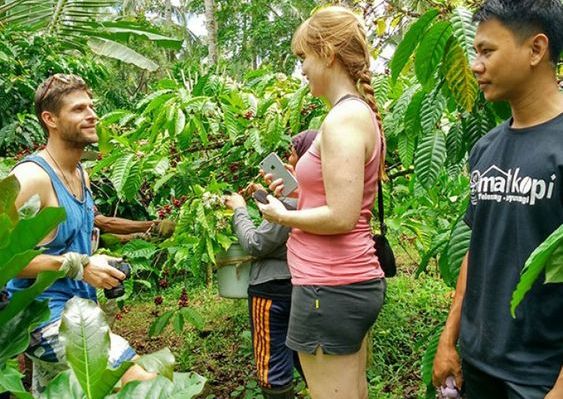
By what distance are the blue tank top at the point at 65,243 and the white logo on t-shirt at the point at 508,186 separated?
1.25 meters

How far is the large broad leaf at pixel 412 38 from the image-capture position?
4.84 feet

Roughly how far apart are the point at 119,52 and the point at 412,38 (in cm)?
1019

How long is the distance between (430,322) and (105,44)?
889 centimetres

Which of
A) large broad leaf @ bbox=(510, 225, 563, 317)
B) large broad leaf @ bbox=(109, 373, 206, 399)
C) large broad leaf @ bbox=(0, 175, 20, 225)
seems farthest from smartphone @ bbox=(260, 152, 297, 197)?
large broad leaf @ bbox=(510, 225, 563, 317)

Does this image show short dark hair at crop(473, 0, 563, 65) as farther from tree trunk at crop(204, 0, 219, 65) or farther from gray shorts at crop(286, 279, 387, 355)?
tree trunk at crop(204, 0, 219, 65)

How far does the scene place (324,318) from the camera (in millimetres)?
1641

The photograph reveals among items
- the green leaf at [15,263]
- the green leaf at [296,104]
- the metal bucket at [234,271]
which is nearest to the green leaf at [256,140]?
the green leaf at [296,104]

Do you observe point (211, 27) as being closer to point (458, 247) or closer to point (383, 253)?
point (383, 253)

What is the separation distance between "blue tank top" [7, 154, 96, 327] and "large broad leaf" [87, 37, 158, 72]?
9062 millimetres

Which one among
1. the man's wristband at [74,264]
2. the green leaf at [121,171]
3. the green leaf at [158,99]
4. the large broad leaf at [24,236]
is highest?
the large broad leaf at [24,236]

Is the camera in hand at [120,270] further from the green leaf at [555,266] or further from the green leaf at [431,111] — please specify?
the green leaf at [555,266]

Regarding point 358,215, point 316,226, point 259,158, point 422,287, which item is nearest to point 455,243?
point 358,215

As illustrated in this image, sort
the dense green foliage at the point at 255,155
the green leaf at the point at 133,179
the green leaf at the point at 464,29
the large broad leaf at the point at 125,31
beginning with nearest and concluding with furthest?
1. the green leaf at the point at 464,29
2. the dense green foliage at the point at 255,155
3. the green leaf at the point at 133,179
4. the large broad leaf at the point at 125,31

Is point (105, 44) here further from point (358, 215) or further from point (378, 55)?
point (358, 215)
